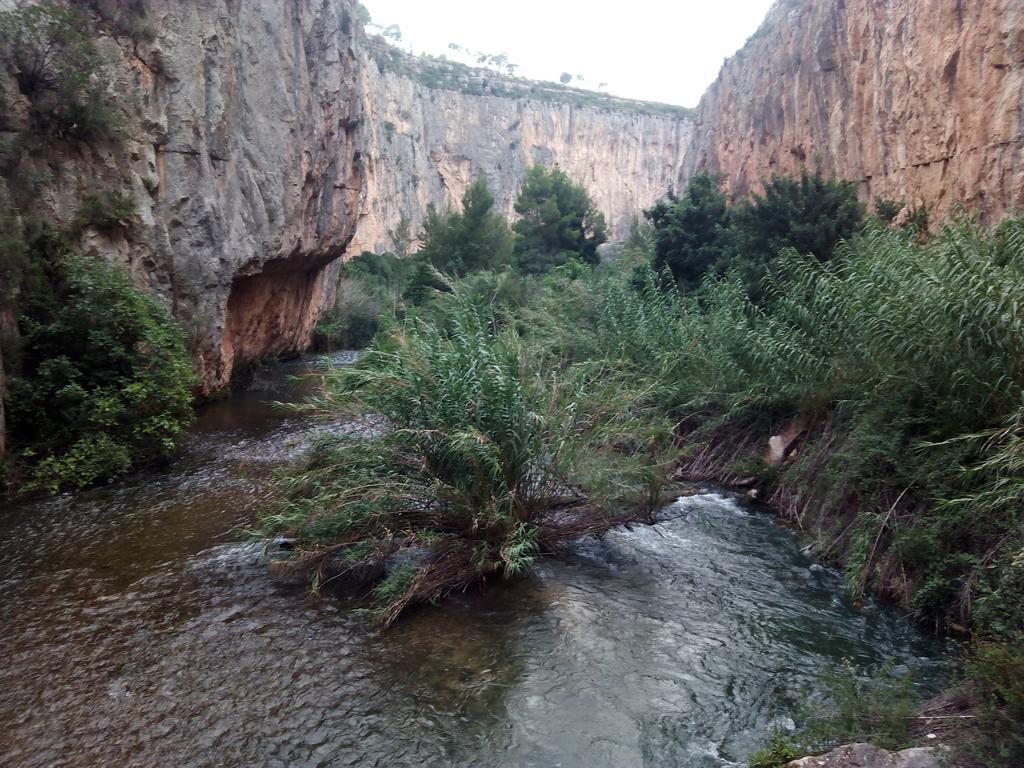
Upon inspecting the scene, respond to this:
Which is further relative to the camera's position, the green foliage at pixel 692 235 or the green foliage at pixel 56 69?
the green foliage at pixel 692 235

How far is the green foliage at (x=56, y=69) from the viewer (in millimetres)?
8602

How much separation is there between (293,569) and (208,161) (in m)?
8.74

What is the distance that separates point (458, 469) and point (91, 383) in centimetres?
504

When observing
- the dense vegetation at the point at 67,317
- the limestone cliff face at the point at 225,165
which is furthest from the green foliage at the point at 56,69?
the limestone cliff face at the point at 225,165

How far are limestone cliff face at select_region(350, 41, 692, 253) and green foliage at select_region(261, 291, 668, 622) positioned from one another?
32739 millimetres

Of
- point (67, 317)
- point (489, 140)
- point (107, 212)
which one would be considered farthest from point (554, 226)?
point (489, 140)

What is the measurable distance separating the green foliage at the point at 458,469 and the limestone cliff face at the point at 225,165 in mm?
5384

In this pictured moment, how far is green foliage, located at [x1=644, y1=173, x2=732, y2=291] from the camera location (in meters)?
17.6

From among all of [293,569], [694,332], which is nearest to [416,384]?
[293,569]

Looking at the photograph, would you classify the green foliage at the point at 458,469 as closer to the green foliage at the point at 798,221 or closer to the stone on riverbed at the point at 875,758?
the stone on riverbed at the point at 875,758

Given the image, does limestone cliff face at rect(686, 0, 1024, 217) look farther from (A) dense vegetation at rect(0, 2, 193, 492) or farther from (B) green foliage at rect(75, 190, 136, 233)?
(B) green foliage at rect(75, 190, 136, 233)

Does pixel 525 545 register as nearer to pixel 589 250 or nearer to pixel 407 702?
pixel 407 702

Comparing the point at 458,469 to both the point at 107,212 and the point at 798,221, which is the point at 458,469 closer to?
the point at 107,212

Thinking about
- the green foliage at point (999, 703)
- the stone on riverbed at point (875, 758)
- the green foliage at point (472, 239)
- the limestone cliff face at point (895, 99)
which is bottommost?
the green foliage at point (472, 239)
